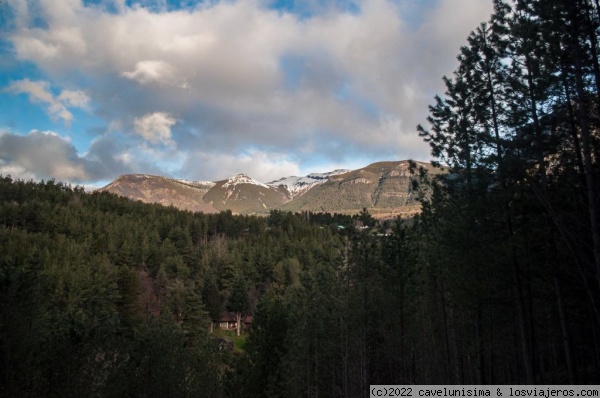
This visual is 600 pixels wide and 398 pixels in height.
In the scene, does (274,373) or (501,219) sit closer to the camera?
(501,219)

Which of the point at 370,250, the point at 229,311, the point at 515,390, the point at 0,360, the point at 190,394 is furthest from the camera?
the point at 229,311

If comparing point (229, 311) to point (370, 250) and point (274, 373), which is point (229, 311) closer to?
point (274, 373)

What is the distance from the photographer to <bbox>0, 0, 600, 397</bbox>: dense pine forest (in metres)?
11.7

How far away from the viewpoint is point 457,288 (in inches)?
605

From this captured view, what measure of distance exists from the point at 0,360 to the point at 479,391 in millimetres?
18782

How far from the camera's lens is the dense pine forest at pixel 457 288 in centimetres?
1168

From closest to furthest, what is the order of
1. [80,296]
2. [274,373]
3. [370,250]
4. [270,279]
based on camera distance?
[370,250], [274,373], [80,296], [270,279]

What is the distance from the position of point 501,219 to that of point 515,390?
18.7ft

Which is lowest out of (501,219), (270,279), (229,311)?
(229,311)

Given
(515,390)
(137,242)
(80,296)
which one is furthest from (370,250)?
(137,242)

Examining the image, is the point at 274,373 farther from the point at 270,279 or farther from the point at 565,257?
the point at 270,279

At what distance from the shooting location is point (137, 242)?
9462 centimetres

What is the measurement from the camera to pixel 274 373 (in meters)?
31.9

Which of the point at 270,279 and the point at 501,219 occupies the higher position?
the point at 501,219
